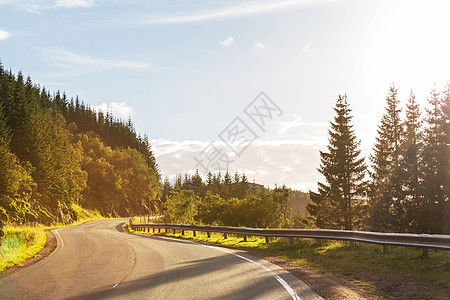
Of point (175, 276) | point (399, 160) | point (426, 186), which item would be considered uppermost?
point (399, 160)

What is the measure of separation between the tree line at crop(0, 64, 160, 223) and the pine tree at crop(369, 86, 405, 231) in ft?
138

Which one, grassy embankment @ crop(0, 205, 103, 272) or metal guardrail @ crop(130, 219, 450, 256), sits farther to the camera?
grassy embankment @ crop(0, 205, 103, 272)

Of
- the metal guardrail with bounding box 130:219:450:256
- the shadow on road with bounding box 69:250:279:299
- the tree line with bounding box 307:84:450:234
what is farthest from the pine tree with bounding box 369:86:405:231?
the shadow on road with bounding box 69:250:279:299

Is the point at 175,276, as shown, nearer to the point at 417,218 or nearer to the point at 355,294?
the point at 355,294

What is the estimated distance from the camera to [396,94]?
4728 centimetres

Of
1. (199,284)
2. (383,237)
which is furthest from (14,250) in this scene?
(383,237)

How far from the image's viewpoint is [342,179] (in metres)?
44.9

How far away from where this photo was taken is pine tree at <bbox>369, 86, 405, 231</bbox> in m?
39.2

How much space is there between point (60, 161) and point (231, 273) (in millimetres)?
69122

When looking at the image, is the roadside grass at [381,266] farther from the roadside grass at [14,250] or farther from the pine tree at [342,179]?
the pine tree at [342,179]

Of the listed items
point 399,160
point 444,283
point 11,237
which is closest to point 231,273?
point 444,283

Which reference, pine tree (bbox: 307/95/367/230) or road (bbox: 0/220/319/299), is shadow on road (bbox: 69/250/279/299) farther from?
pine tree (bbox: 307/95/367/230)

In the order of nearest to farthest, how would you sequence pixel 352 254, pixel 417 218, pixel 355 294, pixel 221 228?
pixel 355 294 < pixel 352 254 < pixel 221 228 < pixel 417 218

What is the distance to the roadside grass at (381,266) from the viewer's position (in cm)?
902
